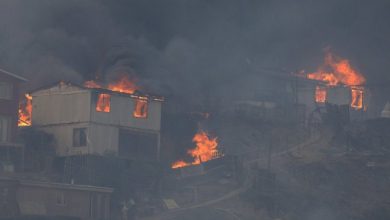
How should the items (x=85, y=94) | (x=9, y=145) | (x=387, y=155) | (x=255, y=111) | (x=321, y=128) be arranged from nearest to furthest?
(x=9, y=145) < (x=85, y=94) < (x=387, y=155) < (x=321, y=128) < (x=255, y=111)

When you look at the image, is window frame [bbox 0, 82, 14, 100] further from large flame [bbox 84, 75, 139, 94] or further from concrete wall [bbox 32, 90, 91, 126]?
large flame [bbox 84, 75, 139, 94]

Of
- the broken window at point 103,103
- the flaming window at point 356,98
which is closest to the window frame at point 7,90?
the broken window at point 103,103

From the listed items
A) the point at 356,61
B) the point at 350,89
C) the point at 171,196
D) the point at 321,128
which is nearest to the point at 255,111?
the point at 321,128

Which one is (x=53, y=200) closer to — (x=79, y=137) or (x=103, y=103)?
(x=79, y=137)

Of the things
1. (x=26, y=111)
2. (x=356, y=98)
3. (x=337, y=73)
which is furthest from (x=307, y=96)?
(x=26, y=111)

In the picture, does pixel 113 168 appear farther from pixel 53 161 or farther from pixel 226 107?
pixel 226 107
